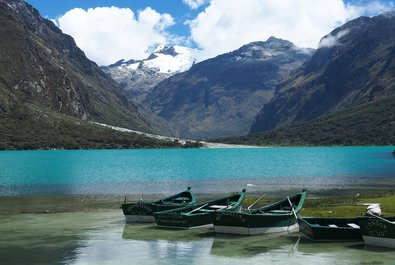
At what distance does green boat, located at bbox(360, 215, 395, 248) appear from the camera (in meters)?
38.0

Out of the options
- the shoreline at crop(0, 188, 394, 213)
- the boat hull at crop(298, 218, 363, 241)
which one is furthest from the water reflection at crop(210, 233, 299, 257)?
the shoreline at crop(0, 188, 394, 213)

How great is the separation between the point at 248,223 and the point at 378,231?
10.4 meters

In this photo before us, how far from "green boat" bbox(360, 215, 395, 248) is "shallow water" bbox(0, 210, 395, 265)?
781 millimetres

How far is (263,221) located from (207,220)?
5.80m

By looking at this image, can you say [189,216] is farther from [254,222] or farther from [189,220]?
[254,222]

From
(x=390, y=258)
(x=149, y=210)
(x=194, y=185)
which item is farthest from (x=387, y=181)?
(x=390, y=258)

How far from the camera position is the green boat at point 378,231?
38.0 m

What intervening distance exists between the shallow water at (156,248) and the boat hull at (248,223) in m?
0.81

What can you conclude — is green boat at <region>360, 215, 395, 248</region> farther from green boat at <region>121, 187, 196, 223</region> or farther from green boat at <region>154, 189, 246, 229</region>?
green boat at <region>121, 187, 196, 223</region>

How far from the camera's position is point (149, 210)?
175ft

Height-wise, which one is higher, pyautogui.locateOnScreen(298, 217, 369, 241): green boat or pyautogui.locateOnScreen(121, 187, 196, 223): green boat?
pyautogui.locateOnScreen(121, 187, 196, 223): green boat

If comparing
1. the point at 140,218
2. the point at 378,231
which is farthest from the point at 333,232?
the point at 140,218

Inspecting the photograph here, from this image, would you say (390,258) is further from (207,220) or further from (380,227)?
(207,220)

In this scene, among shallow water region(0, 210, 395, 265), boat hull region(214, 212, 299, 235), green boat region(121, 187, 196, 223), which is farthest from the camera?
green boat region(121, 187, 196, 223)
